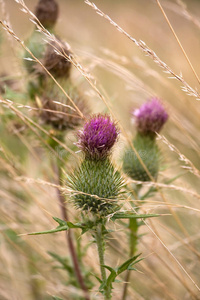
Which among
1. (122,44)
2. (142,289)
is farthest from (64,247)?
(122,44)

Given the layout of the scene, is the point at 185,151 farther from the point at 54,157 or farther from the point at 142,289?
the point at 54,157

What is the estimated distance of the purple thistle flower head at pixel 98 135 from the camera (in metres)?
2.21

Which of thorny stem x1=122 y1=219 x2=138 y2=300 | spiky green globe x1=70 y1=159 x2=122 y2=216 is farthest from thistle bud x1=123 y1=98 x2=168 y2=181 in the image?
spiky green globe x1=70 y1=159 x2=122 y2=216

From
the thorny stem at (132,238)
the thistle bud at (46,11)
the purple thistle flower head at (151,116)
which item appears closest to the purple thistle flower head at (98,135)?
the thorny stem at (132,238)

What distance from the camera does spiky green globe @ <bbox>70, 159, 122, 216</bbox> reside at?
2.21 m

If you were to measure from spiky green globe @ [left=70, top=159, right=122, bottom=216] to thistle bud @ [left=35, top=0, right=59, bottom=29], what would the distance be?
2.05m

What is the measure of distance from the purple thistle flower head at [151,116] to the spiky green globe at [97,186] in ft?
3.23

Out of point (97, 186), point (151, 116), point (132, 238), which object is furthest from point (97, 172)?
point (151, 116)

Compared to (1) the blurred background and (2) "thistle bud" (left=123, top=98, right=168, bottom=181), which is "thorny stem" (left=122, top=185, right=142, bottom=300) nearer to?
(1) the blurred background

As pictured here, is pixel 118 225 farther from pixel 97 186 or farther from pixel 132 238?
pixel 97 186

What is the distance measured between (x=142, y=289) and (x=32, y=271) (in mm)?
1336

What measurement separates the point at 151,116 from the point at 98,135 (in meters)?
1.15

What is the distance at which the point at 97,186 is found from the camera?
89.5 inches

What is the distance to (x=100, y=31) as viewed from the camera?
437 inches
